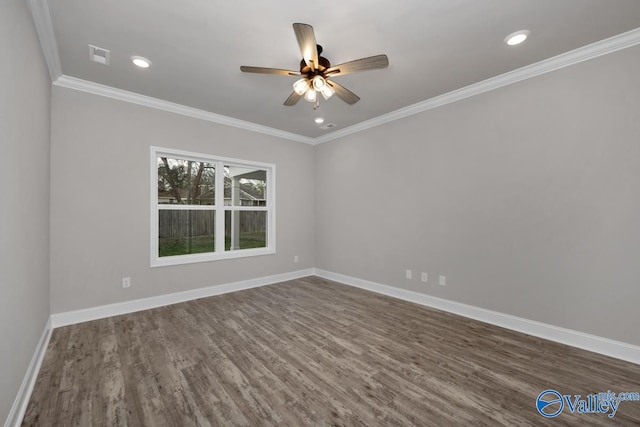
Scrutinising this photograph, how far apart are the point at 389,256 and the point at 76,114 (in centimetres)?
443

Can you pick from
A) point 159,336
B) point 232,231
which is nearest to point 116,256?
point 159,336

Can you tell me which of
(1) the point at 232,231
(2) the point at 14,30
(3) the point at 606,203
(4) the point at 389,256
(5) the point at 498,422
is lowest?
(5) the point at 498,422

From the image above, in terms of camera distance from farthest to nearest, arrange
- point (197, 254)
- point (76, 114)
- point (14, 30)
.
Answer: point (197, 254) → point (76, 114) → point (14, 30)

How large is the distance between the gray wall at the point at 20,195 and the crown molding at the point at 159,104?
60 cm

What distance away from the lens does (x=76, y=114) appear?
10.1 ft

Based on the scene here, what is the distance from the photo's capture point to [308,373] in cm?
213

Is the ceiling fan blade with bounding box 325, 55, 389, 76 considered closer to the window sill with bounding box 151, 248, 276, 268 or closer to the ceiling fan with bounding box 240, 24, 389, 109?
the ceiling fan with bounding box 240, 24, 389, 109

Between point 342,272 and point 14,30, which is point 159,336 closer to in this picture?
point 14,30

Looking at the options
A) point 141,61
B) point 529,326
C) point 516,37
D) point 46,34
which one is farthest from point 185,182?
point 529,326

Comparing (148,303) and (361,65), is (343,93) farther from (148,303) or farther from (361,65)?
(148,303)

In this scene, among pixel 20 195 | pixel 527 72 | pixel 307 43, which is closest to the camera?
pixel 20 195

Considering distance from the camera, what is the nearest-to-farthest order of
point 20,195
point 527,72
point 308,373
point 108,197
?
point 20,195 < point 308,373 < point 527,72 < point 108,197

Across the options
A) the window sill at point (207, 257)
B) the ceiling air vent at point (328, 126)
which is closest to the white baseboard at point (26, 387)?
the window sill at point (207, 257)

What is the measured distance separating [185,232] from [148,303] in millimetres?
1052
